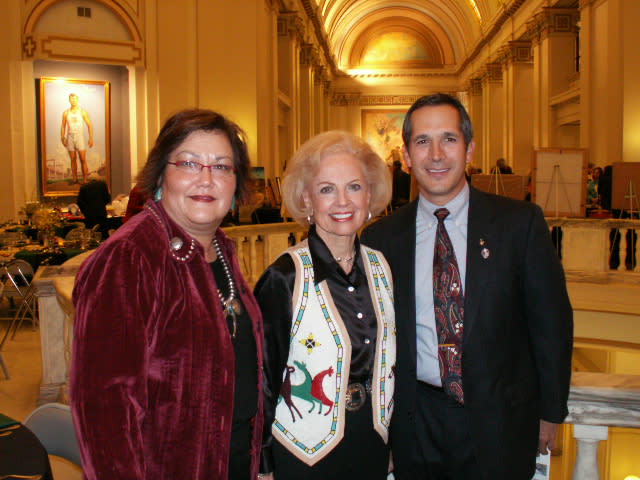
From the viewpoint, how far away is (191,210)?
1.82 meters

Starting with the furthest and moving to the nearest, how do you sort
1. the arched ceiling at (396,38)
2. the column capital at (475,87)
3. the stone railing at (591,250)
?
the arched ceiling at (396,38) → the column capital at (475,87) → the stone railing at (591,250)

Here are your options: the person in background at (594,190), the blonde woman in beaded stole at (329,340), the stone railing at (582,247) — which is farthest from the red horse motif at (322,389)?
the person in background at (594,190)

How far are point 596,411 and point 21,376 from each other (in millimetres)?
5697

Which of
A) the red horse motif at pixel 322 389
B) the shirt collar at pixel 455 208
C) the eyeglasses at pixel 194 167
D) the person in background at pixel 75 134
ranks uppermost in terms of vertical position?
the person in background at pixel 75 134

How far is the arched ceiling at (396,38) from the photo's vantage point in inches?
1451

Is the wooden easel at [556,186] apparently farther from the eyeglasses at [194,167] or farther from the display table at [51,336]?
the eyeglasses at [194,167]

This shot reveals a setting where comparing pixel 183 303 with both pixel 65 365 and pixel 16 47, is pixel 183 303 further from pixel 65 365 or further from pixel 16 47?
pixel 16 47

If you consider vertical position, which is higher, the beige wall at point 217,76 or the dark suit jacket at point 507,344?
the beige wall at point 217,76

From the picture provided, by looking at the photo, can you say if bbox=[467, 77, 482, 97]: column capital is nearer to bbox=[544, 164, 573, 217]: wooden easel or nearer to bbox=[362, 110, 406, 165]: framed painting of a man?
bbox=[362, 110, 406, 165]: framed painting of a man

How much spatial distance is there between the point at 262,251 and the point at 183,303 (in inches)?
269

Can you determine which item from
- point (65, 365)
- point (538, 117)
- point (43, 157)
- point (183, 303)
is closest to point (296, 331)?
point (183, 303)

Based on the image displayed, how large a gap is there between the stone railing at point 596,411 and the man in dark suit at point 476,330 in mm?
62

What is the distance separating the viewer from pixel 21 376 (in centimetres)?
618

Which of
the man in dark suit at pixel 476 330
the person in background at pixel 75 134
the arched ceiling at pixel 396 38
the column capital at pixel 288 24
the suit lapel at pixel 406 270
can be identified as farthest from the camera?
the arched ceiling at pixel 396 38
